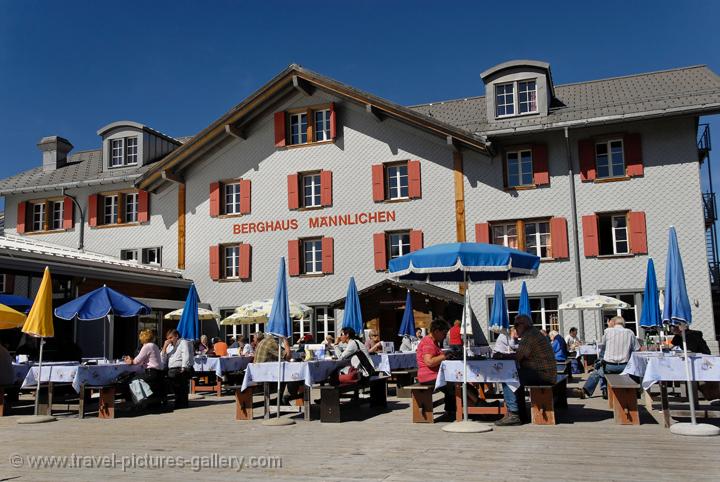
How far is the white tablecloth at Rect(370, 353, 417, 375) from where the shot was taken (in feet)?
41.3

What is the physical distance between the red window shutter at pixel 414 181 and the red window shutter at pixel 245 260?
5613mm

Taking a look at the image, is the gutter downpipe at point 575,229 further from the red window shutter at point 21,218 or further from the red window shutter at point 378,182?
the red window shutter at point 21,218

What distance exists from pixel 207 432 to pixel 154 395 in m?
2.93

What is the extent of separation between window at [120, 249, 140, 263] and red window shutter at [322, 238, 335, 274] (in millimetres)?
7033

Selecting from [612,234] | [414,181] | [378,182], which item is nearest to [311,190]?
[378,182]

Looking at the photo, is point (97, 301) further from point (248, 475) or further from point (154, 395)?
point (248, 475)

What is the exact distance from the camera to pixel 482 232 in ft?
68.3

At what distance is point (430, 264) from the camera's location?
27.7ft

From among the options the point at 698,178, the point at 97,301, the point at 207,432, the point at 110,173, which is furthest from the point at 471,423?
the point at 110,173

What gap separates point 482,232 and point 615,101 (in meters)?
5.37

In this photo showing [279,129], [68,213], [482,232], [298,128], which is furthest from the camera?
[68,213]

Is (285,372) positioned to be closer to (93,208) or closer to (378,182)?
(378,182)

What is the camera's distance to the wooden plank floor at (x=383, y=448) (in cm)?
584

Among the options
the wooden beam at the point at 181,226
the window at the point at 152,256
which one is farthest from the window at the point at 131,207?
the wooden beam at the point at 181,226
